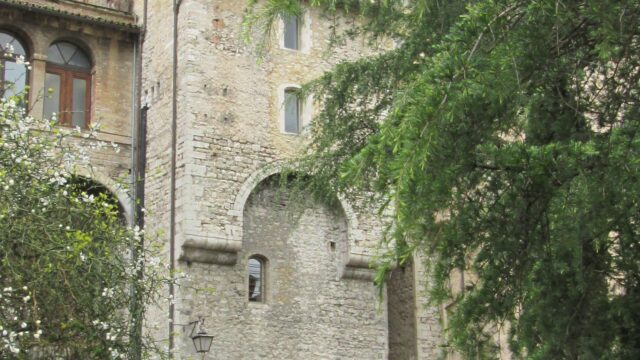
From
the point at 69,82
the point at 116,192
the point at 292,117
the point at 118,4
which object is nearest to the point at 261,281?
the point at 116,192

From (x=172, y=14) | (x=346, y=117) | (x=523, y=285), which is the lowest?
(x=523, y=285)

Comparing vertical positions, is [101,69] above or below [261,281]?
above

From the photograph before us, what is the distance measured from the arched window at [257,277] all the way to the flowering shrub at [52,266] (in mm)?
6720

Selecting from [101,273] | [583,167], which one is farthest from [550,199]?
[101,273]

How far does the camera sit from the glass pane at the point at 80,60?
20.3 m

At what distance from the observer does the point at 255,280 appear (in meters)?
19.4

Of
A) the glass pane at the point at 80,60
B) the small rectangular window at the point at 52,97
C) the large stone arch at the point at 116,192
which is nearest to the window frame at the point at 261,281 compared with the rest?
the large stone arch at the point at 116,192

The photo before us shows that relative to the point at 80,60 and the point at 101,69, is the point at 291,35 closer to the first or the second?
the point at 101,69

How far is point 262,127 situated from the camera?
1983cm

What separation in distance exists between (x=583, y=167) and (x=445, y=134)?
117 centimetres

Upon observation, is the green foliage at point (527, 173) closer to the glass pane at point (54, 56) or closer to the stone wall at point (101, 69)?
the stone wall at point (101, 69)

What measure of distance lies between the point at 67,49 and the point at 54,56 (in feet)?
1.07

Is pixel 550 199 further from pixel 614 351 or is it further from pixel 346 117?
pixel 346 117

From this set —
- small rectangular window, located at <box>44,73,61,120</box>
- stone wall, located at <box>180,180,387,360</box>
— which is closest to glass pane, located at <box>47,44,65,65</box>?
small rectangular window, located at <box>44,73,61,120</box>
